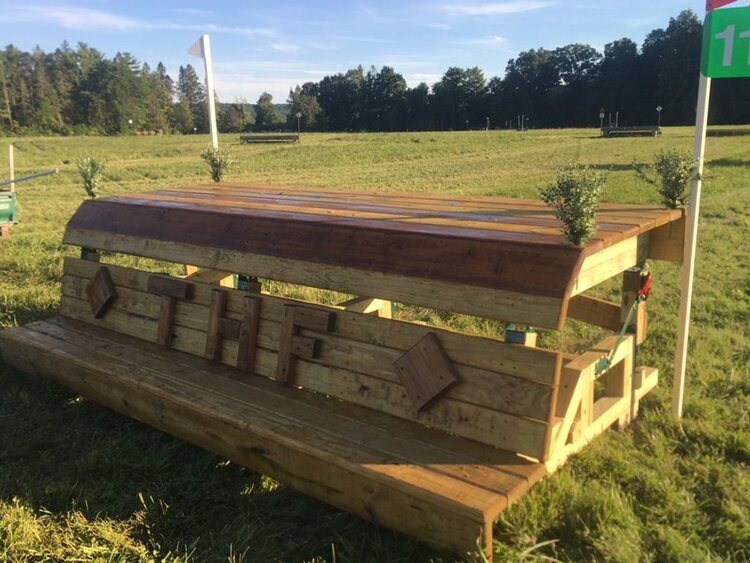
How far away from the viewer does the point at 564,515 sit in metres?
2.54

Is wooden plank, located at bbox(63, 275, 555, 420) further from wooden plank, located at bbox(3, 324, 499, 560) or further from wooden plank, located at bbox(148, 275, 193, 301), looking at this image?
wooden plank, located at bbox(3, 324, 499, 560)

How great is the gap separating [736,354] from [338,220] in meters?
2.94

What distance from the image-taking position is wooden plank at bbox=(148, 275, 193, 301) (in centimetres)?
371

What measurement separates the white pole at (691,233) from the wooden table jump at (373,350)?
0.51 ft

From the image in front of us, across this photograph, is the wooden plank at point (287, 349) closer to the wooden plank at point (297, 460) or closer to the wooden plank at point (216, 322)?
the wooden plank at point (297, 460)

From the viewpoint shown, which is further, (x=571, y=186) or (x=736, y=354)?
(x=736, y=354)

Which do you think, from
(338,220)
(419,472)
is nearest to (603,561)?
(419,472)

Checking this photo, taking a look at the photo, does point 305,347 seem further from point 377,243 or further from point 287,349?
point 377,243

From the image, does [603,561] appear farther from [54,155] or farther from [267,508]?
[54,155]

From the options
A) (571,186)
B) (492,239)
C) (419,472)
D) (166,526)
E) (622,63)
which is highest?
(622,63)

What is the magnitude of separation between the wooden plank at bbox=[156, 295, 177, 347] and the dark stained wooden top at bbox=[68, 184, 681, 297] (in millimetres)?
378

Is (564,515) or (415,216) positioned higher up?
(415,216)

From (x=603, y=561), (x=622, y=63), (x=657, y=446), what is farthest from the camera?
(x=622, y=63)

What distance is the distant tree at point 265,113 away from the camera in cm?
9362
